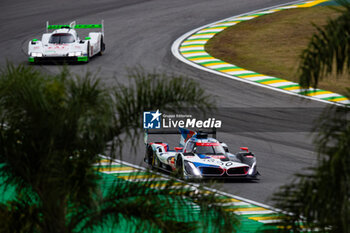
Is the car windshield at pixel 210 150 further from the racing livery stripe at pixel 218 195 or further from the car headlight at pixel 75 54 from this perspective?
the car headlight at pixel 75 54

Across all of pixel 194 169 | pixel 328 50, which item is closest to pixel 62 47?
pixel 194 169

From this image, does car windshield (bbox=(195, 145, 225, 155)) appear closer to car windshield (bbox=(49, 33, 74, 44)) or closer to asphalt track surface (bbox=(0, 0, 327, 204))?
asphalt track surface (bbox=(0, 0, 327, 204))

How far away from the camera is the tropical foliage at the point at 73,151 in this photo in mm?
5824

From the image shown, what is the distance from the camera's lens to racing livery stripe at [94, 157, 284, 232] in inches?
247

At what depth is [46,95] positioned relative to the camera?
5883 mm

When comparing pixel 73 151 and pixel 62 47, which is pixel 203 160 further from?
pixel 62 47

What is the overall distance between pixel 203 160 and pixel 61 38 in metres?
13.0

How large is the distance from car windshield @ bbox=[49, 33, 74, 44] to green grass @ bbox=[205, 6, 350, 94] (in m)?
6.64

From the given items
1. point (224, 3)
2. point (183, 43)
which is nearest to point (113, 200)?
point (183, 43)

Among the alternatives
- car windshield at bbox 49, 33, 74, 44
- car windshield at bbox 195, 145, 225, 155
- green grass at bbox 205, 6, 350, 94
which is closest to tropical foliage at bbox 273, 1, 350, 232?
car windshield at bbox 195, 145, 225, 155

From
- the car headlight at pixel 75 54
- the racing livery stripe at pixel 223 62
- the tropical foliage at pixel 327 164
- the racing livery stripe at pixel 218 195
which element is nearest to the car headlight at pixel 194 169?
the racing livery stripe at pixel 218 195

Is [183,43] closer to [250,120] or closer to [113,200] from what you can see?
[250,120]

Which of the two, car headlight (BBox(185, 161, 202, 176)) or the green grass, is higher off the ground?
car headlight (BBox(185, 161, 202, 176))

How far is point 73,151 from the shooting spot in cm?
618
